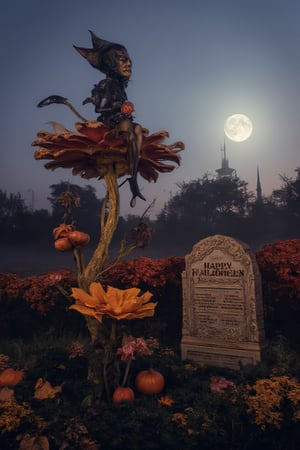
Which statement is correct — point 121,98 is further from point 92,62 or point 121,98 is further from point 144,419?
point 144,419

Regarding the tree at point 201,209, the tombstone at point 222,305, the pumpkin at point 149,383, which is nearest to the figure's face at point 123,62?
the tombstone at point 222,305

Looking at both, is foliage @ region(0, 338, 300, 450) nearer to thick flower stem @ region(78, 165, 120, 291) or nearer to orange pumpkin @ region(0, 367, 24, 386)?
orange pumpkin @ region(0, 367, 24, 386)

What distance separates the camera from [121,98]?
4.61 meters

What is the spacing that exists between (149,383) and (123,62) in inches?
143

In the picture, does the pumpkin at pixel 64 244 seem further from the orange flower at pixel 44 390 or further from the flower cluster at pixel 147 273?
the flower cluster at pixel 147 273

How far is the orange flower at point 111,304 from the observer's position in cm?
353

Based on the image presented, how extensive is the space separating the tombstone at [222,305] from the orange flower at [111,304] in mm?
2306

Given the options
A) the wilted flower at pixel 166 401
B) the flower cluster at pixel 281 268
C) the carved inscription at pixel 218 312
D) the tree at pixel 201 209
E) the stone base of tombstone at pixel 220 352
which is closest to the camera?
the wilted flower at pixel 166 401

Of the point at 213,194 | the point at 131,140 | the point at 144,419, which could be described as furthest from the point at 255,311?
the point at 213,194

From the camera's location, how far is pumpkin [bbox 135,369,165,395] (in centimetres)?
405

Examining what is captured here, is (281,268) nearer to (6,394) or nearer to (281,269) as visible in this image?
(281,269)

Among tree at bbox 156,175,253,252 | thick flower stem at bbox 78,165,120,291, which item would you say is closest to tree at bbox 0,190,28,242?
tree at bbox 156,175,253,252

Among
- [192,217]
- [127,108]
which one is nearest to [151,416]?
[127,108]

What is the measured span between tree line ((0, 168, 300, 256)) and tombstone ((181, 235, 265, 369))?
55.4 feet
